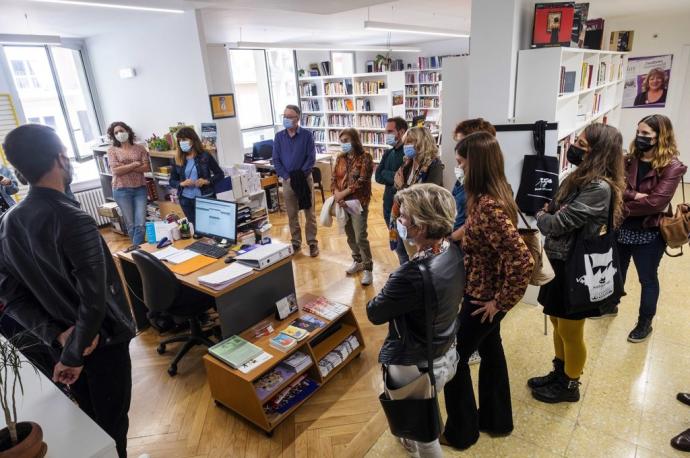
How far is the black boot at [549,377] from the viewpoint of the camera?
2410mm

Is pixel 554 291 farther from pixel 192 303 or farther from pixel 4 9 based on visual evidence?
pixel 4 9

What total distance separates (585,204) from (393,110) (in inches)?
269

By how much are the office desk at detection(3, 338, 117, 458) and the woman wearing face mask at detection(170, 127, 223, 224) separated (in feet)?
9.01

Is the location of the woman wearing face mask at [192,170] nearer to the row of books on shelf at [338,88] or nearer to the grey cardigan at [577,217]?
the grey cardigan at [577,217]

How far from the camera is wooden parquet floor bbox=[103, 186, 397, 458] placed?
91.5 inches

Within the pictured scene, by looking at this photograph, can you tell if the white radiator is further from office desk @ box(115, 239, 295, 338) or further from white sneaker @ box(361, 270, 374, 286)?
white sneaker @ box(361, 270, 374, 286)

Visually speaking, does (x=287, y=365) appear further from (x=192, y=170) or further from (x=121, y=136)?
(x=121, y=136)

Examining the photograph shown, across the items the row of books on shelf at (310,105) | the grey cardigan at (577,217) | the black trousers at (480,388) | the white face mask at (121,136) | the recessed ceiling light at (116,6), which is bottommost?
the black trousers at (480,388)

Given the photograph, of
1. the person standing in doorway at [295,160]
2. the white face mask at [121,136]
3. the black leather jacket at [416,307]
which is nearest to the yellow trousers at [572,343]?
the black leather jacket at [416,307]

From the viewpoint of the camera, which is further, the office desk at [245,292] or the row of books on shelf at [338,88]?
the row of books on shelf at [338,88]

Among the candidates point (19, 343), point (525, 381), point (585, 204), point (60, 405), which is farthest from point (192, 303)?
point (585, 204)

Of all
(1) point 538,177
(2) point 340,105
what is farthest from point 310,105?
(1) point 538,177

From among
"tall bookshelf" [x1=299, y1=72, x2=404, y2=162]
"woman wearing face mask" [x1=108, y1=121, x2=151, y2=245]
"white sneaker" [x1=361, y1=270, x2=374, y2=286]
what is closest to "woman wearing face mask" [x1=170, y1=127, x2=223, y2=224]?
"woman wearing face mask" [x1=108, y1=121, x2=151, y2=245]

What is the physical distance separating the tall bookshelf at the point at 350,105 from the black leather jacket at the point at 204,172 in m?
5.03
